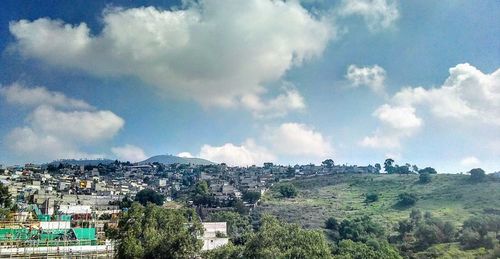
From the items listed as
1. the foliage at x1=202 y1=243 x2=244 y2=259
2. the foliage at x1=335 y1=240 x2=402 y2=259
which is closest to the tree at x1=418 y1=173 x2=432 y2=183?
the foliage at x1=335 y1=240 x2=402 y2=259

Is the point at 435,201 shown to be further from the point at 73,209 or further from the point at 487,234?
the point at 73,209

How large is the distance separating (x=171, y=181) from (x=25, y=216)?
9898cm

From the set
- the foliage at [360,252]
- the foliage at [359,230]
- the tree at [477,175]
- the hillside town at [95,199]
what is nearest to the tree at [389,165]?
the hillside town at [95,199]

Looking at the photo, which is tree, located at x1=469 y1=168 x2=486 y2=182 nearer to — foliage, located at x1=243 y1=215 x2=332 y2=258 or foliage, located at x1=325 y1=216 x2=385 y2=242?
foliage, located at x1=325 y1=216 x2=385 y2=242

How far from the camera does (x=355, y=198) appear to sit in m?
106

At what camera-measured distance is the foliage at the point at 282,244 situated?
93.1 feet

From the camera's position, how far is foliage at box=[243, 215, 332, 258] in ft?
93.1

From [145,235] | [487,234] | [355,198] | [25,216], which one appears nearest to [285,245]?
[145,235]

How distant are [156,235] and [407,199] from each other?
6945 centimetres

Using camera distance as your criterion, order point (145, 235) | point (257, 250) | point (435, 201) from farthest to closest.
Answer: point (435, 201)
point (145, 235)
point (257, 250)

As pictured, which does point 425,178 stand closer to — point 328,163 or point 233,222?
point 233,222

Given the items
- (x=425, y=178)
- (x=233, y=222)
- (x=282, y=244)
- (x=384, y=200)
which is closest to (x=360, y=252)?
(x=282, y=244)

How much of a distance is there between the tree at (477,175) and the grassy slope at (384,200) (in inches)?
74.2

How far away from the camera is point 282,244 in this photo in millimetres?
29250
